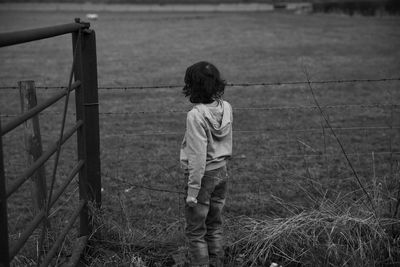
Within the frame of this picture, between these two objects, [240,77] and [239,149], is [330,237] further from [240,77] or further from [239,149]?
[240,77]

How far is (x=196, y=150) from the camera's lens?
3.26 metres

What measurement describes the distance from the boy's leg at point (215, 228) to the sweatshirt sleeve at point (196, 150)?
31 cm

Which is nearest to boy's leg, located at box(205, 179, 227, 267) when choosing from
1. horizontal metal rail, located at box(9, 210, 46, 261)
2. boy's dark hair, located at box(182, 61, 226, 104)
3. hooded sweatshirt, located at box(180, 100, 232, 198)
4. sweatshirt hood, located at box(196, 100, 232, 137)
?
hooded sweatshirt, located at box(180, 100, 232, 198)

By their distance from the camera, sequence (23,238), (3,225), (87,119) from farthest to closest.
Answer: (87,119) → (23,238) → (3,225)

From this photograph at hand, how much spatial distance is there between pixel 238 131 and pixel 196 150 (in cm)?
170

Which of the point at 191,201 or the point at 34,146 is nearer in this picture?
the point at 191,201

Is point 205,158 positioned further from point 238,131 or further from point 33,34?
point 238,131

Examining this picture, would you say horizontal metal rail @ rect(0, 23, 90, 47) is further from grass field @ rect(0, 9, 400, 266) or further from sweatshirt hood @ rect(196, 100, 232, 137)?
grass field @ rect(0, 9, 400, 266)

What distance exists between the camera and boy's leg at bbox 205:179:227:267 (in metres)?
3.57

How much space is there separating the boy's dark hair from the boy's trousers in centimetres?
47

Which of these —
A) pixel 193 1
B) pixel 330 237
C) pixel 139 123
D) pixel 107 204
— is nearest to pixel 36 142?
pixel 107 204

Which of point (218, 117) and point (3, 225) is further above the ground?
point (218, 117)

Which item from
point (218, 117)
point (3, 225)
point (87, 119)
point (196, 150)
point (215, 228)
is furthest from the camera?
point (87, 119)

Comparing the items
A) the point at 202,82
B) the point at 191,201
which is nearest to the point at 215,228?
the point at 191,201
